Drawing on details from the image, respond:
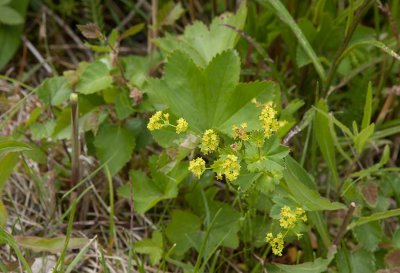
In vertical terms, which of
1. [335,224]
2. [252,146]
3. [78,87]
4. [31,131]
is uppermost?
[252,146]

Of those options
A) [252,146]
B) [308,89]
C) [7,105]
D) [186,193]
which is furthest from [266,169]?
[7,105]

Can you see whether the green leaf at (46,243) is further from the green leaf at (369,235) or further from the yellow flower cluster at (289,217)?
the green leaf at (369,235)

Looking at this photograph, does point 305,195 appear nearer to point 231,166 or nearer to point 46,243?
point 231,166

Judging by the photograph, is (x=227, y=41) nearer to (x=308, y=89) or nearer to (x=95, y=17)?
(x=308, y=89)

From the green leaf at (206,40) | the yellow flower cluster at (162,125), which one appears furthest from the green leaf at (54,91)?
the yellow flower cluster at (162,125)

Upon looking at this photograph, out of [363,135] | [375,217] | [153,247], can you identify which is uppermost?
[363,135]

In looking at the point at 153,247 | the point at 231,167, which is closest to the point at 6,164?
the point at 153,247
